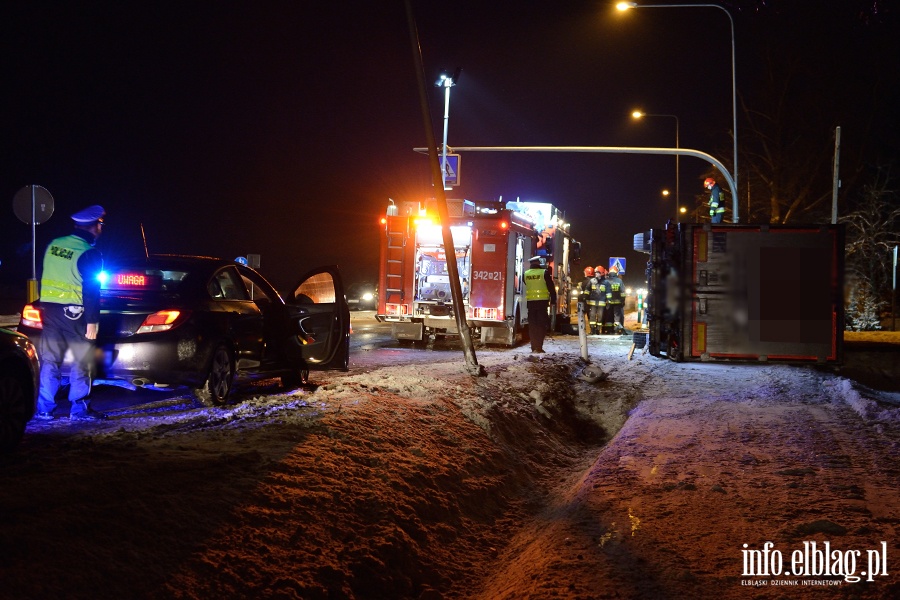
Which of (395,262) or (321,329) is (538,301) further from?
(321,329)

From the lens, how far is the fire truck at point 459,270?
17.6 metres

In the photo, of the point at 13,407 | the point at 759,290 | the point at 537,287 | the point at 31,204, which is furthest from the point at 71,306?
the point at 537,287

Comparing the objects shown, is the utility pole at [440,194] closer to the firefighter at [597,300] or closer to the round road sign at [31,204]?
the round road sign at [31,204]

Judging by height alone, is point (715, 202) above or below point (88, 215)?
above

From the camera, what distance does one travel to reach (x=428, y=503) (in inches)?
237

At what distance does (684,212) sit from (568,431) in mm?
31656

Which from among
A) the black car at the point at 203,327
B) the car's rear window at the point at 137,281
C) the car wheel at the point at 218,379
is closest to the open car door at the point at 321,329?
the black car at the point at 203,327

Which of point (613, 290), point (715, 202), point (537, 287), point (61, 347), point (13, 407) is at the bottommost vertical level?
point (13, 407)

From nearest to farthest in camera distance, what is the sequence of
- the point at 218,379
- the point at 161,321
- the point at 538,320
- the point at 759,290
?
the point at 759,290 → the point at 161,321 → the point at 218,379 → the point at 538,320

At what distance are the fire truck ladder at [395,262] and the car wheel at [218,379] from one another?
1001 cm

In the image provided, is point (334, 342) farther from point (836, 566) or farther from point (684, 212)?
point (684, 212)

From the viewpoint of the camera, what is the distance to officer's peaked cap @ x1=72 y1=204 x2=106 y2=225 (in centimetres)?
727

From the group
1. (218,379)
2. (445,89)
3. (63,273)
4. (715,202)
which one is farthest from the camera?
(445,89)

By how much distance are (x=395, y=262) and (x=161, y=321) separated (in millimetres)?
11019
